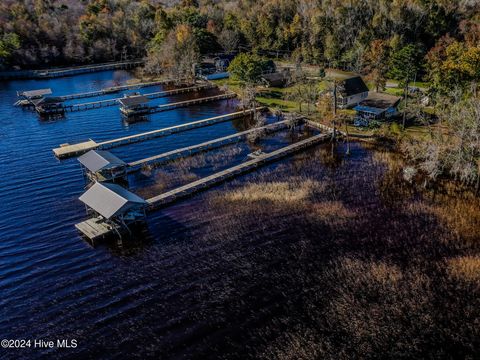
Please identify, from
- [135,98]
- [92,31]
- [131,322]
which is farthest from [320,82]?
[92,31]

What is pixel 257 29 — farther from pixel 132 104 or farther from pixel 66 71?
pixel 132 104

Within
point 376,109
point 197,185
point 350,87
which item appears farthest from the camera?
point 350,87

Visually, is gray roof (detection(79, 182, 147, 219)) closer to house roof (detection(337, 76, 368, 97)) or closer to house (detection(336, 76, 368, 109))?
house (detection(336, 76, 368, 109))

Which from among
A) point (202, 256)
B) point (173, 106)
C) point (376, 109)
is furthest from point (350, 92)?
point (202, 256)

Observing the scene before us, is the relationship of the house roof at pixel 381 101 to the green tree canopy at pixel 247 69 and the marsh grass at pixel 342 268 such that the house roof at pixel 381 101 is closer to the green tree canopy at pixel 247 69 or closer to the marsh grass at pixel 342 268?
the marsh grass at pixel 342 268

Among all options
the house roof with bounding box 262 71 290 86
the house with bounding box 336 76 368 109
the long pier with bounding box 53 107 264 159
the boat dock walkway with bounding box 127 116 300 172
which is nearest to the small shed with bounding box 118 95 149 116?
the long pier with bounding box 53 107 264 159

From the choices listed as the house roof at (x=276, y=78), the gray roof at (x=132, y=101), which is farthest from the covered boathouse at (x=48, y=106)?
the house roof at (x=276, y=78)
